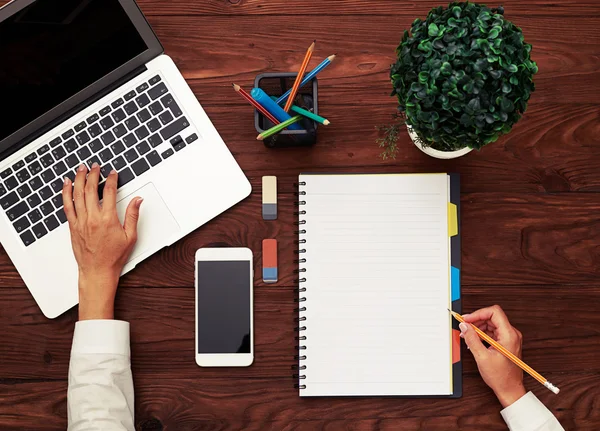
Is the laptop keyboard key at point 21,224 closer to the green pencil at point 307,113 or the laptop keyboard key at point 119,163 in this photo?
the laptop keyboard key at point 119,163

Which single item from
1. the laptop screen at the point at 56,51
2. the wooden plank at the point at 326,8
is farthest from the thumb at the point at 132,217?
the wooden plank at the point at 326,8

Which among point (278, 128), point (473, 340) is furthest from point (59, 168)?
point (473, 340)

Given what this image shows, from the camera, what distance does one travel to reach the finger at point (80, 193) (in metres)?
0.93

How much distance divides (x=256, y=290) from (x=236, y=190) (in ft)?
0.62

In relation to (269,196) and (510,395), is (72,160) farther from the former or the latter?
(510,395)

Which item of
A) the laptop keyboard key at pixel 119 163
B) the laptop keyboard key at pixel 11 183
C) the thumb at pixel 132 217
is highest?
the laptop keyboard key at pixel 11 183

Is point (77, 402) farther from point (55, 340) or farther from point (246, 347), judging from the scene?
point (246, 347)

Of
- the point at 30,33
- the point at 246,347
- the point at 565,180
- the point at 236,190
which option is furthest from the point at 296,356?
the point at 30,33

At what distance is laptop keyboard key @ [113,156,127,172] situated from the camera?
37.6 inches

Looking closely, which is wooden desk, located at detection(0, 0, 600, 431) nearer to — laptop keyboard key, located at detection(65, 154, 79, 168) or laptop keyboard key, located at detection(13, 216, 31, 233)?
laptop keyboard key, located at detection(13, 216, 31, 233)

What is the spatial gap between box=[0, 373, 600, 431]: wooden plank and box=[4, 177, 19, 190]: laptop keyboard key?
1.20ft

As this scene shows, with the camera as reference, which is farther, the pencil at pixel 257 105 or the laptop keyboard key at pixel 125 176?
the laptop keyboard key at pixel 125 176

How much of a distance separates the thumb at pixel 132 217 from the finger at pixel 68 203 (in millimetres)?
89

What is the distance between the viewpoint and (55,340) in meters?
0.97
